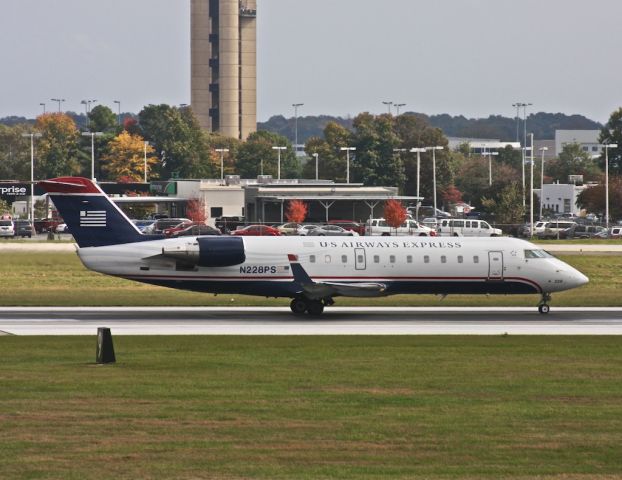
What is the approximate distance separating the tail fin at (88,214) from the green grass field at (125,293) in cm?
589

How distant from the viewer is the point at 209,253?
131 feet

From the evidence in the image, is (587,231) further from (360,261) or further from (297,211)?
(360,261)

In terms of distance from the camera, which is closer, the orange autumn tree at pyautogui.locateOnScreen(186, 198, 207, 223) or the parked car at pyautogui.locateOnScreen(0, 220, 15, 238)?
the parked car at pyautogui.locateOnScreen(0, 220, 15, 238)

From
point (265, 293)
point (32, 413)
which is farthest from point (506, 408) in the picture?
point (265, 293)

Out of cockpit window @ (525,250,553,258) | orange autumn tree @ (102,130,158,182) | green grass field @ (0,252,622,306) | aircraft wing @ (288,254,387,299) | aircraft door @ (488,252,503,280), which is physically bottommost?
green grass field @ (0,252,622,306)

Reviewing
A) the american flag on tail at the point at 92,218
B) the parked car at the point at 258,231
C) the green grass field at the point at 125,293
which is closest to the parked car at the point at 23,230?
the parked car at the point at 258,231

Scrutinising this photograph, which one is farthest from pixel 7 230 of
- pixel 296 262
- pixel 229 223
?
pixel 296 262

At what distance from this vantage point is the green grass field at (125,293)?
46.8m

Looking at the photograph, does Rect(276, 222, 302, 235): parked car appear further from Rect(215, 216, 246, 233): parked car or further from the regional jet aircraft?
the regional jet aircraft

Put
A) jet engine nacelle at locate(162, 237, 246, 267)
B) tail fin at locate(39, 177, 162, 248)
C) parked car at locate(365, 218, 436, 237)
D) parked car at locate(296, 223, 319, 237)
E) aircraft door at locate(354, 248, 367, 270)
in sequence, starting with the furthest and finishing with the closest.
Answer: parked car at locate(365, 218, 436, 237)
parked car at locate(296, 223, 319, 237)
aircraft door at locate(354, 248, 367, 270)
tail fin at locate(39, 177, 162, 248)
jet engine nacelle at locate(162, 237, 246, 267)

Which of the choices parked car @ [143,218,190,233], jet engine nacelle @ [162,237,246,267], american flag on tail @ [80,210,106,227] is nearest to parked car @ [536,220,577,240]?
parked car @ [143,218,190,233]

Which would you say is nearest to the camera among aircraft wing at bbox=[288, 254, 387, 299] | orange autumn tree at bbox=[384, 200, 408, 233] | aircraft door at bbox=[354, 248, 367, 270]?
aircraft wing at bbox=[288, 254, 387, 299]

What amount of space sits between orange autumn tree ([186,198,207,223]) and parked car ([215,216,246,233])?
138 centimetres

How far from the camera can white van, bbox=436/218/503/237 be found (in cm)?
9359
